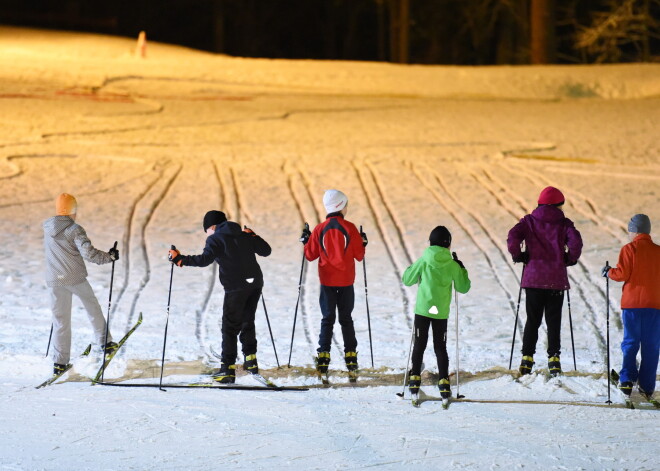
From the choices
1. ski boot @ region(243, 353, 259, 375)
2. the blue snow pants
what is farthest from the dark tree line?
ski boot @ region(243, 353, 259, 375)

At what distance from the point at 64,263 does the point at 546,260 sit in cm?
379

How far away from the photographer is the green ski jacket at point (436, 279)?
286 inches

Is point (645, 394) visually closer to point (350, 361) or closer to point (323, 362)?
point (350, 361)

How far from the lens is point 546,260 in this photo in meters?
7.85

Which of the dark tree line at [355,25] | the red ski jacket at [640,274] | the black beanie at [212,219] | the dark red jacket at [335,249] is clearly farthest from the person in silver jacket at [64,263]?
the dark tree line at [355,25]

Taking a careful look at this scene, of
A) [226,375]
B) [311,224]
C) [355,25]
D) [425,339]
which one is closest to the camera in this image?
[425,339]

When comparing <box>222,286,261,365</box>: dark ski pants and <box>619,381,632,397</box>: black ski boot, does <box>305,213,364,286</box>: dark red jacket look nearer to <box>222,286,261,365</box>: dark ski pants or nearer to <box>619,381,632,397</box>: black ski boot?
<box>222,286,261,365</box>: dark ski pants

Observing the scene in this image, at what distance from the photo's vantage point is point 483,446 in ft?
20.2

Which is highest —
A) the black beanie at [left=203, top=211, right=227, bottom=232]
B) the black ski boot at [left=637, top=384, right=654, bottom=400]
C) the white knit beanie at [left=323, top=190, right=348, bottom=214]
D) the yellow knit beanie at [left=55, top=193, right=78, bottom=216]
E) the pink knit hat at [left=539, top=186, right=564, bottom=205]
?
the pink knit hat at [left=539, top=186, right=564, bottom=205]

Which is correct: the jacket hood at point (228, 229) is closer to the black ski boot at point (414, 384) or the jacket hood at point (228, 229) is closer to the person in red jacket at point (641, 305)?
the black ski boot at point (414, 384)

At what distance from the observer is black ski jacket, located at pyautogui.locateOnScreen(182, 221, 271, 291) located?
25.3ft

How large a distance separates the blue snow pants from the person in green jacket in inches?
50.0

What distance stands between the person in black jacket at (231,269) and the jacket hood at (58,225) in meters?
0.95

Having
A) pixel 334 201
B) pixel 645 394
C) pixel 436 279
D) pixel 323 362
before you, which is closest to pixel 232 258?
pixel 334 201
